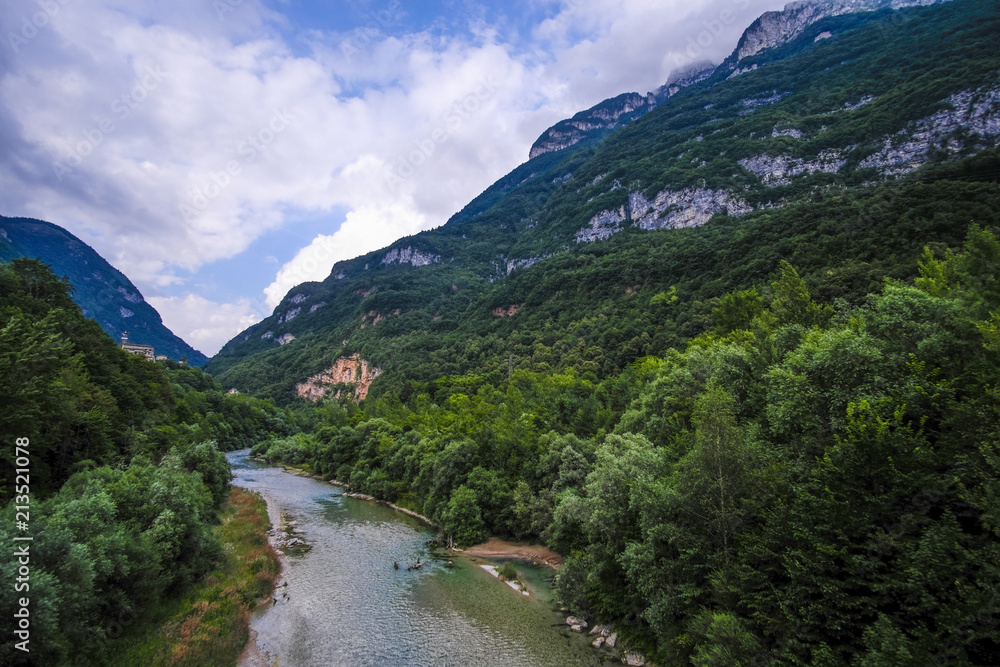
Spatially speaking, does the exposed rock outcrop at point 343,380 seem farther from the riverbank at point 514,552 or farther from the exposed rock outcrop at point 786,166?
the exposed rock outcrop at point 786,166

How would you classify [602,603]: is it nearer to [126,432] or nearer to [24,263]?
[126,432]

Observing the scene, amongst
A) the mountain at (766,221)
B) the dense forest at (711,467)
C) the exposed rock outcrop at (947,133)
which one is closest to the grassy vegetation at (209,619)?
→ the dense forest at (711,467)

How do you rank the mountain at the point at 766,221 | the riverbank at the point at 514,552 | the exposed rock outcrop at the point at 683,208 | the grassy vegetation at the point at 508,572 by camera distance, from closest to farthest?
the grassy vegetation at the point at 508,572 < the riverbank at the point at 514,552 < the mountain at the point at 766,221 < the exposed rock outcrop at the point at 683,208

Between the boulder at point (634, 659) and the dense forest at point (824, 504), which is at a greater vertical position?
the dense forest at point (824, 504)

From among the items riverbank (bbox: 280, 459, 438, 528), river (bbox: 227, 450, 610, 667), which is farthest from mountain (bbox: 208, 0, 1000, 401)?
river (bbox: 227, 450, 610, 667)

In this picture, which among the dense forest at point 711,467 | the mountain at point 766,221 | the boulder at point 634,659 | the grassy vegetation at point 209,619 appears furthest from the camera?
the mountain at point 766,221

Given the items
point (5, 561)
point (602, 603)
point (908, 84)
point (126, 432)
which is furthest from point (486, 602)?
point (908, 84)
